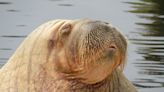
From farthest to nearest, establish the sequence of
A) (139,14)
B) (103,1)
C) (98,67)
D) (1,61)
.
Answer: (103,1)
(139,14)
(1,61)
(98,67)

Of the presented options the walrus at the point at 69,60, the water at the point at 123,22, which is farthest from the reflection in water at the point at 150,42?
the walrus at the point at 69,60

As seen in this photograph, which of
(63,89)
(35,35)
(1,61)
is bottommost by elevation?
(1,61)

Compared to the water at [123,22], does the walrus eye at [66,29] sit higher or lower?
higher

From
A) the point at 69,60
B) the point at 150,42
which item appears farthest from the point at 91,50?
the point at 150,42

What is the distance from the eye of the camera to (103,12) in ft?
44.8

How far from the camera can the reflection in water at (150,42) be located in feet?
35.9

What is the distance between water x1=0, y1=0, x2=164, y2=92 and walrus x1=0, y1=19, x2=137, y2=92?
410 centimetres

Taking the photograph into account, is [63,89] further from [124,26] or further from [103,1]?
[103,1]

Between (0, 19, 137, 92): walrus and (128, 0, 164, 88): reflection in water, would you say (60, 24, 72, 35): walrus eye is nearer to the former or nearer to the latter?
(0, 19, 137, 92): walrus

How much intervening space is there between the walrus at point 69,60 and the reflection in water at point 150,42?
406 centimetres

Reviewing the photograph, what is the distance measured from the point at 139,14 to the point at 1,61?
307 cm

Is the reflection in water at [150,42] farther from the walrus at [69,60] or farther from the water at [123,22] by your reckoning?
the walrus at [69,60]

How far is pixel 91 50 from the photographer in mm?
6238

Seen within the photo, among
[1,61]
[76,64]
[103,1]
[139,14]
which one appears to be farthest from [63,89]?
[103,1]
